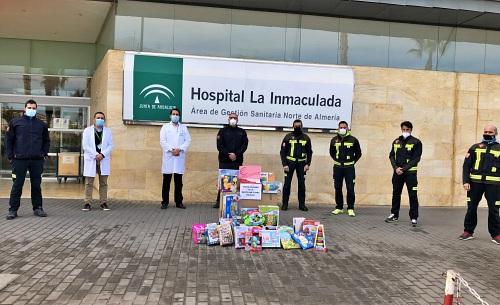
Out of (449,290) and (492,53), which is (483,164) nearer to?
(449,290)

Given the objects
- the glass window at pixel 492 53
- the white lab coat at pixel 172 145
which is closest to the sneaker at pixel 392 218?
the white lab coat at pixel 172 145

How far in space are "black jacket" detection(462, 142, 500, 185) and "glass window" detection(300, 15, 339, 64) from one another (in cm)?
461

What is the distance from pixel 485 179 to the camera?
6477mm

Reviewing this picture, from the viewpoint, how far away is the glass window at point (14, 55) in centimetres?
1342

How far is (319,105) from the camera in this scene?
33.0 ft

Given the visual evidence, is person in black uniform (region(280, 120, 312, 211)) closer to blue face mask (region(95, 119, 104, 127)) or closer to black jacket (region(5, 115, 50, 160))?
blue face mask (region(95, 119, 104, 127))

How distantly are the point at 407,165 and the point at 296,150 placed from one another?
2362mm

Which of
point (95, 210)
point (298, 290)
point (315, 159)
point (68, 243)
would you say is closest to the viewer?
point (298, 290)

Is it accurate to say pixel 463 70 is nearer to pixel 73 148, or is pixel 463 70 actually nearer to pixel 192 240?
pixel 192 240

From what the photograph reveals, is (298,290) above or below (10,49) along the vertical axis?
below

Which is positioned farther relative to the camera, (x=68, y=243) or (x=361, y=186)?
(x=361, y=186)

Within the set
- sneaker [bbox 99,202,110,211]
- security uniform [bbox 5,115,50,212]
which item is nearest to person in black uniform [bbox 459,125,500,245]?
sneaker [bbox 99,202,110,211]

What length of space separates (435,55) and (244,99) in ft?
17.5

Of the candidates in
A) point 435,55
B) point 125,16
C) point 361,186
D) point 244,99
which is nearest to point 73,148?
point 125,16
